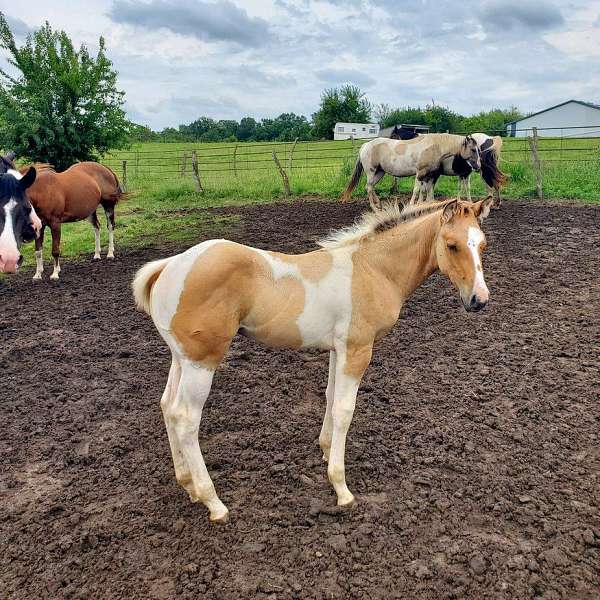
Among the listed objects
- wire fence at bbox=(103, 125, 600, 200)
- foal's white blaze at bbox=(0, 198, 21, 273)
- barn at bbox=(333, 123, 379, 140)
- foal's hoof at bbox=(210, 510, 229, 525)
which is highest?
barn at bbox=(333, 123, 379, 140)

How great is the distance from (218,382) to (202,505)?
169 centimetres

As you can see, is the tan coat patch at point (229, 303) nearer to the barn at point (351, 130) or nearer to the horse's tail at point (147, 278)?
the horse's tail at point (147, 278)

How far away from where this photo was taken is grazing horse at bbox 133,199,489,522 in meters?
2.71

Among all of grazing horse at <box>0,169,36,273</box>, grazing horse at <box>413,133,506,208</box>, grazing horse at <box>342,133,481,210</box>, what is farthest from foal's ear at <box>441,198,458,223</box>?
grazing horse at <box>413,133,506,208</box>

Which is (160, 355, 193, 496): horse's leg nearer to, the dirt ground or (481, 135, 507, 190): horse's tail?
the dirt ground

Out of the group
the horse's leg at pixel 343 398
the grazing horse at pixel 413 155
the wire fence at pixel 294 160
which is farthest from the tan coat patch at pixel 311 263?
the wire fence at pixel 294 160

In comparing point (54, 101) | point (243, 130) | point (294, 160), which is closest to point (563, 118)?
point (243, 130)

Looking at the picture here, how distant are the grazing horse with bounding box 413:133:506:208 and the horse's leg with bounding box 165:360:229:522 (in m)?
10.1

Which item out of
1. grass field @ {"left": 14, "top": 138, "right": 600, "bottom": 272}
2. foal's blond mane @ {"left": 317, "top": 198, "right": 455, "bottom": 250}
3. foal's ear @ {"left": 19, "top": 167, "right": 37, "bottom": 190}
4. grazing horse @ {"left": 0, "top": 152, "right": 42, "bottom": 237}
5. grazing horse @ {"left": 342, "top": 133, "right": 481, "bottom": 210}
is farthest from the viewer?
grazing horse @ {"left": 342, "top": 133, "right": 481, "bottom": 210}

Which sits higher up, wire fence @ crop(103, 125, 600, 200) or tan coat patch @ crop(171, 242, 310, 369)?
wire fence @ crop(103, 125, 600, 200)

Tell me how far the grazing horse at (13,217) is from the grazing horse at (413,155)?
670 cm

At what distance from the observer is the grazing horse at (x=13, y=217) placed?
5.60m

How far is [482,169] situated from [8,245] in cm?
1005

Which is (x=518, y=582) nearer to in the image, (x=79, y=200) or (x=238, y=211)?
(x=79, y=200)
